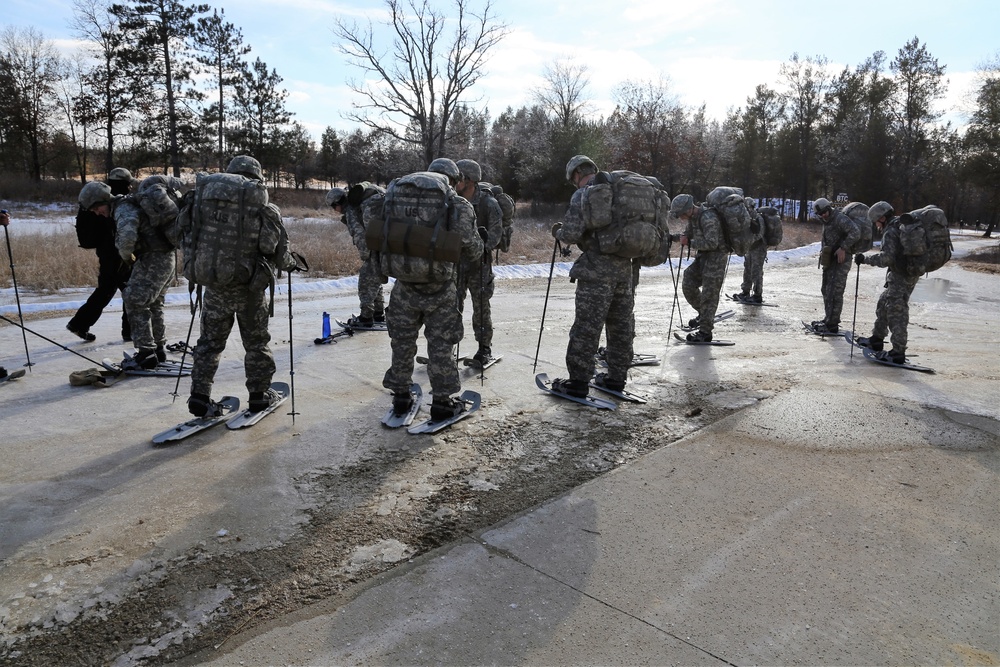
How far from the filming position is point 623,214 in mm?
5543

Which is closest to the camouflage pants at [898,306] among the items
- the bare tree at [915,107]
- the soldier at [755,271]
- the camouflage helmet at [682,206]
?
the camouflage helmet at [682,206]

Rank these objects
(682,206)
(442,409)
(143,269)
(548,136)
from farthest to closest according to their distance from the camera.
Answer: (548,136), (682,206), (143,269), (442,409)

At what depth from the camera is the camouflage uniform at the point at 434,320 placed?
16.2 feet

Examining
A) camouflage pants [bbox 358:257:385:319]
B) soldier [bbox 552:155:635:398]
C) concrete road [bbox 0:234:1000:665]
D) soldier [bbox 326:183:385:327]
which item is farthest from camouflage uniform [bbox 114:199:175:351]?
soldier [bbox 552:155:635:398]

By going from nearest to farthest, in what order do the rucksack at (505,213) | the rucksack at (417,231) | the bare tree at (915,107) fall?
1. the rucksack at (417,231)
2. the rucksack at (505,213)
3. the bare tree at (915,107)

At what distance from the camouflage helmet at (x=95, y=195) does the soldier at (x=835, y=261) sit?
31.3 feet

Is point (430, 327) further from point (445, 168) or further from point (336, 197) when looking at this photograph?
point (336, 197)

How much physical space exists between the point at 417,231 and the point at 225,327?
180 centimetres

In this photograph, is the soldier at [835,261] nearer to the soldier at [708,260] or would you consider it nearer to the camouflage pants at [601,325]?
the soldier at [708,260]

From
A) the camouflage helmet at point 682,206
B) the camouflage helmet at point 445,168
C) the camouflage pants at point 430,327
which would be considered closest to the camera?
the camouflage pants at point 430,327

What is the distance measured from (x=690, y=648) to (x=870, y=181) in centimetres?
4751

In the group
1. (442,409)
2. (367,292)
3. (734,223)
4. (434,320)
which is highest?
(734,223)

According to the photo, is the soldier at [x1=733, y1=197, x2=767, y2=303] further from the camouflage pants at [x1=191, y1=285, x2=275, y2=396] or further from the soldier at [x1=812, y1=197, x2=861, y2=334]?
the camouflage pants at [x1=191, y1=285, x2=275, y2=396]

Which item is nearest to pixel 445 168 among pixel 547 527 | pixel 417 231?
pixel 417 231
